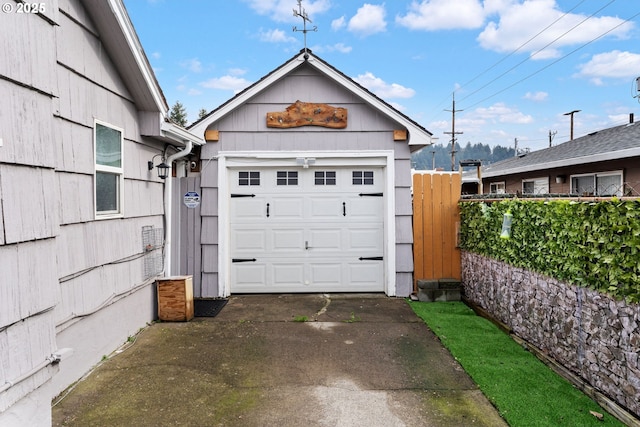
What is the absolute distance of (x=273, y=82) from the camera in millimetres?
6641

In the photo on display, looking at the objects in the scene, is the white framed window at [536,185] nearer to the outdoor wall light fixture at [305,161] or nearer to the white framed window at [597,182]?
the white framed window at [597,182]

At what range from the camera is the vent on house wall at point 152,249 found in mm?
5195

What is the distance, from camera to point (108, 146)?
4332 mm

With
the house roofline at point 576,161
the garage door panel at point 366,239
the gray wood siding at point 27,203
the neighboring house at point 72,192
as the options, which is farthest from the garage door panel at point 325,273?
the house roofline at point 576,161

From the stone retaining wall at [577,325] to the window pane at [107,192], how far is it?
4.84 m

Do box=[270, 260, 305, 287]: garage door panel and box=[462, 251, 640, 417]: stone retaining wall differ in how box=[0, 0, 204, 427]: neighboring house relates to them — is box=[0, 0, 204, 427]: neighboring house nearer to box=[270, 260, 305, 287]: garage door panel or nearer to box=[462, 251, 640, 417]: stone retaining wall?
box=[270, 260, 305, 287]: garage door panel

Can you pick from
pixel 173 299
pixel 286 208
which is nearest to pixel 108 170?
pixel 173 299

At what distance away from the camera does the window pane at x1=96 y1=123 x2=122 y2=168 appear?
416 cm

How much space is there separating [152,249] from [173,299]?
2.52ft

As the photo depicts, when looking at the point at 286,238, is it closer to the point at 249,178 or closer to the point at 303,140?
the point at 249,178

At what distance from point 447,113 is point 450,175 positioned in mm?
32411

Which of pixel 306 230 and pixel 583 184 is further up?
pixel 583 184

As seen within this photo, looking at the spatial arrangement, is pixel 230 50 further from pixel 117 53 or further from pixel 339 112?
pixel 117 53

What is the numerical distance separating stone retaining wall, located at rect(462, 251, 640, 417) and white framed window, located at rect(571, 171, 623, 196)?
18.2 ft
